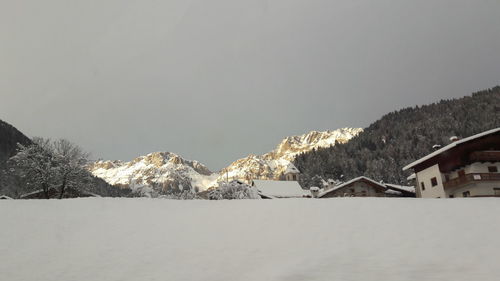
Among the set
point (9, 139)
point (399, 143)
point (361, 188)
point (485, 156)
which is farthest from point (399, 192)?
point (9, 139)

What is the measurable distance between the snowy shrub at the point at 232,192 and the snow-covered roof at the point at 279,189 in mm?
15025

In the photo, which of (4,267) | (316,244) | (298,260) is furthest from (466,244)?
(4,267)

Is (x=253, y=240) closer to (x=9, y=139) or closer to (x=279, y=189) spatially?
(x=279, y=189)

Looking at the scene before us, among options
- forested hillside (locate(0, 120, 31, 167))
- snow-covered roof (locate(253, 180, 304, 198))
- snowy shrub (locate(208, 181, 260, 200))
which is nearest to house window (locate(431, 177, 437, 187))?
snowy shrub (locate(208, 181, 260, 200))

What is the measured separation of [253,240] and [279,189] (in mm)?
58398

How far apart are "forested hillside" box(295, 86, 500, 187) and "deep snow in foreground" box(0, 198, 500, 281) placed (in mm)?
118137

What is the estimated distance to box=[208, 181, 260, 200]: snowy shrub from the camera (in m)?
51.4

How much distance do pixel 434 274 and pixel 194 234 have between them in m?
10.1

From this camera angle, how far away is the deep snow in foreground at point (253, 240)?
12.3 meters

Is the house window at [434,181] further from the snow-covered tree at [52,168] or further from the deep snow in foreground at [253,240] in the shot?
the snow-covered tree at [52,168]

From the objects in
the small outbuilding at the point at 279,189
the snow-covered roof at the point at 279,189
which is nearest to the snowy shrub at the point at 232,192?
the small outbuilding at the point at 279,189

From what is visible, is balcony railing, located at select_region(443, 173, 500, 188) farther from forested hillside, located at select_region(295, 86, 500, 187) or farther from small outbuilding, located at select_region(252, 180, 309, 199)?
forested hillside, located at select_region(295, 86, 500, 187)

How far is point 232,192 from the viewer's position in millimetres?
52000

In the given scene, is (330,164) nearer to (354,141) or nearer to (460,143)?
(354,141)
